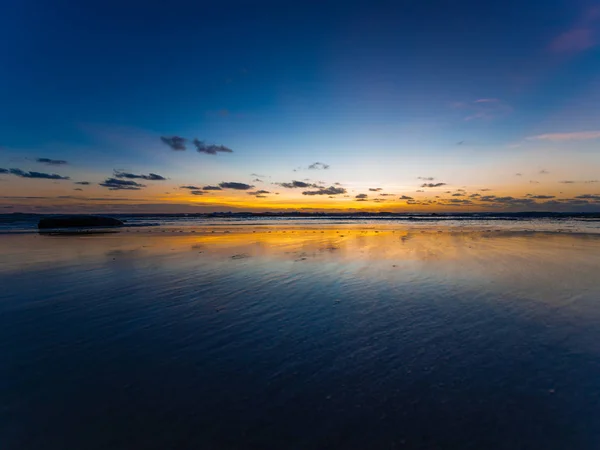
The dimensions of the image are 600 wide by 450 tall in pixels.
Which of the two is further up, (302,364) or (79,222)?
(302,364)

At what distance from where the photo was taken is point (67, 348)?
5.82 m

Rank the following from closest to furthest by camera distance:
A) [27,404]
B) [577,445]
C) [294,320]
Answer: [577,445] < [27,404] < [294,320]

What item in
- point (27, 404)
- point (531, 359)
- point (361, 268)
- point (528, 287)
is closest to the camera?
point (27, 404)

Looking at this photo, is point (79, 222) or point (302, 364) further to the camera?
point (79, 222)

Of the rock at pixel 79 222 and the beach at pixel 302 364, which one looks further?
the rock at pixel 79 222

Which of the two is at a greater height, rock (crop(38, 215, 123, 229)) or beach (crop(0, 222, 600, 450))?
beach (crop(0, 222, 600, 450))

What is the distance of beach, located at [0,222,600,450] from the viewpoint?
362 centimetres

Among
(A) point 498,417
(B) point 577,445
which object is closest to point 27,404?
(A) point 498,417

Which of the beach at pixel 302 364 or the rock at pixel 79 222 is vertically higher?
the beach at pixel 302 364

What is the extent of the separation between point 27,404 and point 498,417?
577cm

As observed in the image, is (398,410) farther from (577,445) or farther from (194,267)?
(194,267)

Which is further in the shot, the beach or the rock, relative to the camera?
the rock

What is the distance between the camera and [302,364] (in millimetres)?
5137

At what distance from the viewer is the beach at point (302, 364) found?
362 cm
